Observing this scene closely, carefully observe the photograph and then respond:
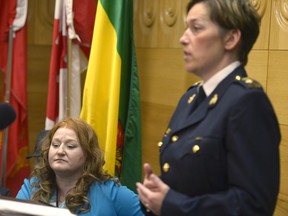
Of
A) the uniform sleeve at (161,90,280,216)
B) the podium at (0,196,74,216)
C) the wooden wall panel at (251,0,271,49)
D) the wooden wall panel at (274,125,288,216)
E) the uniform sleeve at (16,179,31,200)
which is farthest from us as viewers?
the wooden wall panel at (251,0,271,49)

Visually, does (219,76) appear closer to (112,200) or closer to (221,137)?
(221,137)

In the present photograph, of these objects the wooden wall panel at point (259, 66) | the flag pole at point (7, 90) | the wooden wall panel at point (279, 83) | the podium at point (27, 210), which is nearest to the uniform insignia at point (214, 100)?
the podium at point (27, 210)

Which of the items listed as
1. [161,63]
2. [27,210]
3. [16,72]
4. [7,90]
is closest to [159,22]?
[161,63]

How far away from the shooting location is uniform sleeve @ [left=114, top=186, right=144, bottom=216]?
2336 mm

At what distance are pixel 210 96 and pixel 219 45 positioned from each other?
14cm

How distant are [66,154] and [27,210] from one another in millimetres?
1174

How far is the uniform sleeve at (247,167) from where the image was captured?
1.31 m

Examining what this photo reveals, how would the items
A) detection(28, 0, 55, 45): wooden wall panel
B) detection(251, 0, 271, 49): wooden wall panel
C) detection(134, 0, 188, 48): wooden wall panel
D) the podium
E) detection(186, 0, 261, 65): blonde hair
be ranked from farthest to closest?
detection(28, 0, 55, 45): wooden wall panel
detection(134, 0, 188, 48): wooden wall panel
detection(251, 0, 271, 49): wooden wall panel
detection(186, 0, 261, 65): blonde hair
the podium

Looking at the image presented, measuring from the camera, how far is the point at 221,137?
136 centimetres

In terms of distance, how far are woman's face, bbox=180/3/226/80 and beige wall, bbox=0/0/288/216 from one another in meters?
1.44

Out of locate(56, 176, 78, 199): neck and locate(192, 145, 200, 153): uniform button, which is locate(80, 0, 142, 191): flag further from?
locate(192, 145, 200, 153): uniform button

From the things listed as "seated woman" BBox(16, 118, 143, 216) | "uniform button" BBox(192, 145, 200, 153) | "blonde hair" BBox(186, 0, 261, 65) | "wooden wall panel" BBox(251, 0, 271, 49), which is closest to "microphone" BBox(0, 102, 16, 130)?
"uniform button" BBox(192, 145, 200, 153)

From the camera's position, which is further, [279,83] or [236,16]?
[279,83]

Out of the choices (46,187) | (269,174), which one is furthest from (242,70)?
(46,187)
